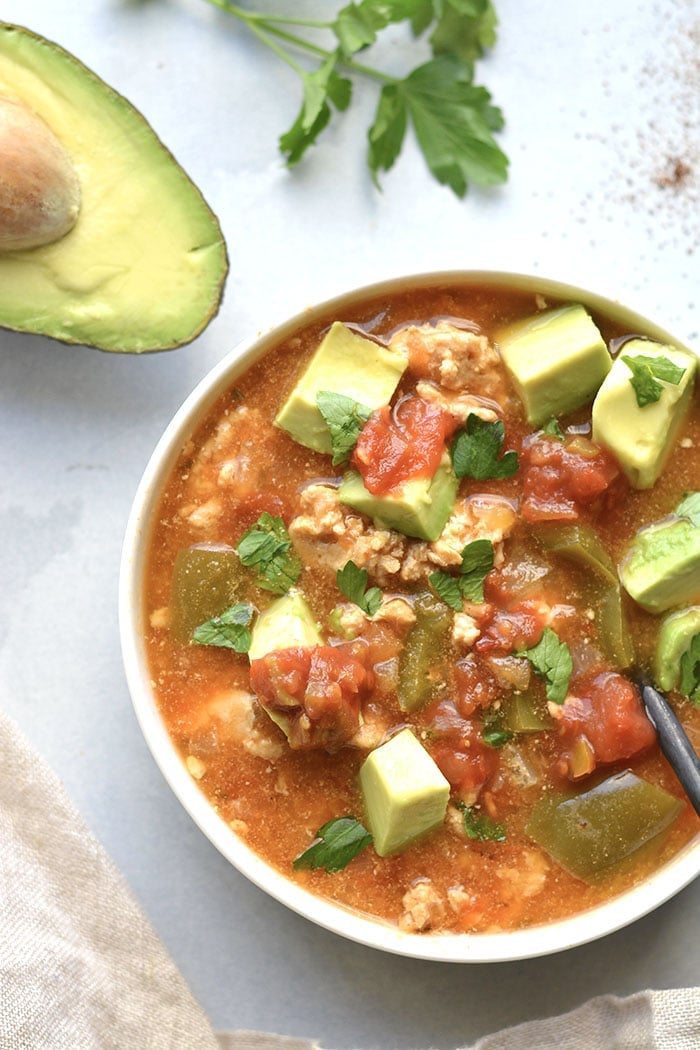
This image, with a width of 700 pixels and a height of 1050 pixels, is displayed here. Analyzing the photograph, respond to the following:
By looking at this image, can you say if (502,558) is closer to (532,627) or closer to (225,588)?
(532,627)

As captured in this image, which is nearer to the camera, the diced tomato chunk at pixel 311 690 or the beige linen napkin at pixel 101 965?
the diced tomato chunk at pixel 311 690

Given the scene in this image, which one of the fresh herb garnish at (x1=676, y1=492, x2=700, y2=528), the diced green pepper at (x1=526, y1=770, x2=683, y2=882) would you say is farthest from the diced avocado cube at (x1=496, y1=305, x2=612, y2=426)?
the diced green pepper at (x1=526, y1=770, x2=683, y2=882)

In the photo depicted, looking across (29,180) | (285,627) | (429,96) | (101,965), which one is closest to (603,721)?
(285,627)

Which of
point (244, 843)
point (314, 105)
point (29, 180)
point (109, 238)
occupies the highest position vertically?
point (314, 105)

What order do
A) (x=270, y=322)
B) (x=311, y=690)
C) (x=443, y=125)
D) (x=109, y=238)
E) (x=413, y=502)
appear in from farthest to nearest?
(x=443, y=125) → (x=270, y=322) → (x=109, y=238) → (x=413, y=502) → (x=311, y=690)

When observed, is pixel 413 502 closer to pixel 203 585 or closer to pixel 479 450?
pixel 479 450

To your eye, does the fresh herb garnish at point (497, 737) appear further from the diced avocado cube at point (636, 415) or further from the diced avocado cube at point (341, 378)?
the diced avocado cube at point (341, 378)

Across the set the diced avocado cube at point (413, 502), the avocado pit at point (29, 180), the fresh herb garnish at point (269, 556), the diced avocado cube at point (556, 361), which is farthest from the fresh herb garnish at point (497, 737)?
the avocado pit at point (29, 180)
